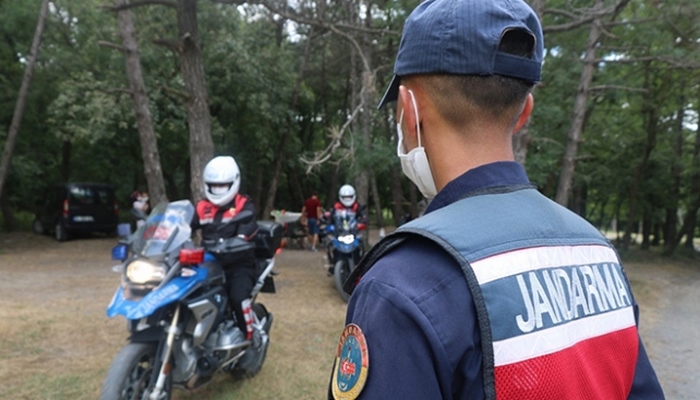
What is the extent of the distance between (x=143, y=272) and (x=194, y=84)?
6190 mm

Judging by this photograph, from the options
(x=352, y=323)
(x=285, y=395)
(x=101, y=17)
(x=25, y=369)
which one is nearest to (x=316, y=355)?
(x=285, y=395)

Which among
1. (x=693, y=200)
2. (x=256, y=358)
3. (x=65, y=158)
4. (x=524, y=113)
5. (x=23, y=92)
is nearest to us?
(x=524, y=113)

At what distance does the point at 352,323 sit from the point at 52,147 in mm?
22054

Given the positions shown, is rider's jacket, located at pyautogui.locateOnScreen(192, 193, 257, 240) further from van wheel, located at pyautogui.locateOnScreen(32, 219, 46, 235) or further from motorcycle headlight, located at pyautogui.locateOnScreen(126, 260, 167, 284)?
van wheel, located at pyautogui.locateOnScreen(32, 219, 46, 235)

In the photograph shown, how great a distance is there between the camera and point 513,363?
0.96m

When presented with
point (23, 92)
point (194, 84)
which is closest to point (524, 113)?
point (194, 84)

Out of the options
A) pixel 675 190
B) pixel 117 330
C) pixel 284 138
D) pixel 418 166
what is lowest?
pixel 675 190

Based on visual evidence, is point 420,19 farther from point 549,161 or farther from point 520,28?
point 549,161

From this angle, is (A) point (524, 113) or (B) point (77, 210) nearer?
(A) point (524, 113)

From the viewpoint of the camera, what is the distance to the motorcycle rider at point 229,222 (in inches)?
175

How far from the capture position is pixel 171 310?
387 cm

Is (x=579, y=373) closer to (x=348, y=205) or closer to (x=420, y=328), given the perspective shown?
(x=420, y=328)

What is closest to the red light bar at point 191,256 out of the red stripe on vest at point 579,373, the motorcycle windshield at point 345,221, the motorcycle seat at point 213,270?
the motorcycle seat at point 213,270

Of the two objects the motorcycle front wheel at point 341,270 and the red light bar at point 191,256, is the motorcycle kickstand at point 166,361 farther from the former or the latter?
the motorcycle front wheel at point 341,270
